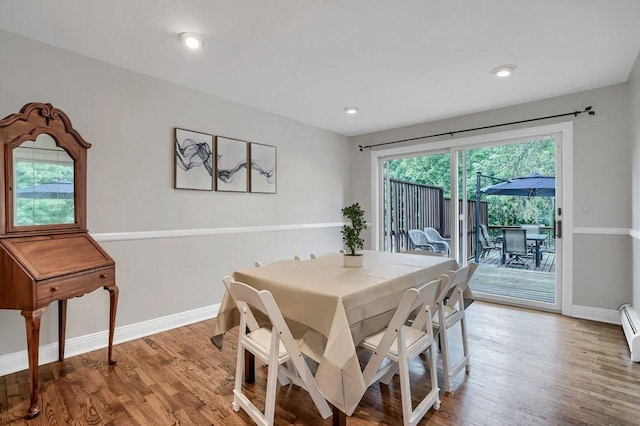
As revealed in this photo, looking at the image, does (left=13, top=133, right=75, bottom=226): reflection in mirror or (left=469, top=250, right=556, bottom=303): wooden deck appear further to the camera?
(left=469, top=250, right=556, bottom=303): wooden deck

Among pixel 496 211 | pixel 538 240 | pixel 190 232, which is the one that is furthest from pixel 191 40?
pixel 538 240

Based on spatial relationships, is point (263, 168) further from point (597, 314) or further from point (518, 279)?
point (597, 314)

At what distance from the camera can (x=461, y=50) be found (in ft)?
8.32

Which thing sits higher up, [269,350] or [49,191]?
[49,191]

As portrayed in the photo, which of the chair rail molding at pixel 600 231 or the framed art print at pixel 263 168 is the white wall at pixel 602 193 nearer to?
the chair rail molding at pixel 600 231

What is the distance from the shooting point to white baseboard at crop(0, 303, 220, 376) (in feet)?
7.65

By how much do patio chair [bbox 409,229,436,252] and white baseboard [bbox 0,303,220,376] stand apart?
118 inches

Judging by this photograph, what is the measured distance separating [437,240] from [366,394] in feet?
10.0

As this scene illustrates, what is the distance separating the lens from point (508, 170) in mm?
4043

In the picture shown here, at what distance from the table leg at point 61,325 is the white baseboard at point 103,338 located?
5 cm

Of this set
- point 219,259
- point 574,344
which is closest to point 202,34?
point 219,259

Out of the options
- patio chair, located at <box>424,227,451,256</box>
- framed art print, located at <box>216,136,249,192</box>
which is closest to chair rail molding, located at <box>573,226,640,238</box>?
patio chair, located at <box>424,227,451,256</box>

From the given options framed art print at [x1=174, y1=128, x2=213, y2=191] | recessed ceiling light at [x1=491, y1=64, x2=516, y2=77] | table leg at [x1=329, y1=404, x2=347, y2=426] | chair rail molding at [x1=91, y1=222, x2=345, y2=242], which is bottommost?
table leg at [x1=329, y1=404, x2=347, y2=426]

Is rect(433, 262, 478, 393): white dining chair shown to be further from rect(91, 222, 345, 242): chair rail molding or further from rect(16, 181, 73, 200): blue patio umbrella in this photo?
rect(16, 181, 73, 200): blue patio umbrella
